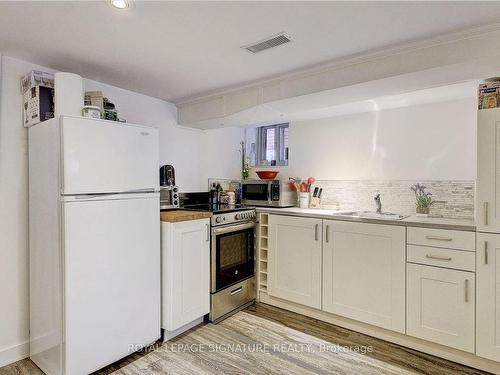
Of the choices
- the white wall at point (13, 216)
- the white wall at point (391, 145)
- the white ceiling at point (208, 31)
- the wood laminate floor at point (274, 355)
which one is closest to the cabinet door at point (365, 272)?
the wood laminate floor at point (274, 355)

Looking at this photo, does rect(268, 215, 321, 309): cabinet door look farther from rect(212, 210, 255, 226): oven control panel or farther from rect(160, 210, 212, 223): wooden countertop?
rect(160, 210, 212, 223): wooden countertop

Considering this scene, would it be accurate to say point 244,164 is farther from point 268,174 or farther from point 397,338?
point 397,338

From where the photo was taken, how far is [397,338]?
96.0 inches

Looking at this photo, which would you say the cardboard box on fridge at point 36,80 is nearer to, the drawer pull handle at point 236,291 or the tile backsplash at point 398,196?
the drawer pull handle at point 236,291

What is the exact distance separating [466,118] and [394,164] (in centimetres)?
72

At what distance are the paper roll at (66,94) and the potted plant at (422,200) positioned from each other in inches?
118

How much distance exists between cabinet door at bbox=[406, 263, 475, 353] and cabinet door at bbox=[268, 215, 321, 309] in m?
0.79

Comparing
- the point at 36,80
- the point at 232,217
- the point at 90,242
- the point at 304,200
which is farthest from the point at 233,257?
the point at 36,80

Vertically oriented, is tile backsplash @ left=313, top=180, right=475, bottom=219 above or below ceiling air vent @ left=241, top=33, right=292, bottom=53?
below

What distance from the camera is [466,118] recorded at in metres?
2.71

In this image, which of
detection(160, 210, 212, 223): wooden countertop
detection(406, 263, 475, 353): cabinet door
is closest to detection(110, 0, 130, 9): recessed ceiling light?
detection(160, 210, 212, 223): wooden countertop

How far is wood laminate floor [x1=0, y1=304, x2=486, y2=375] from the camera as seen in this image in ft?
6.85

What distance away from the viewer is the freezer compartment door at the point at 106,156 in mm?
1858

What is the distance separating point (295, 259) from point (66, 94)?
2.36 metres
